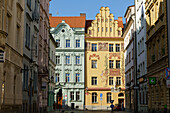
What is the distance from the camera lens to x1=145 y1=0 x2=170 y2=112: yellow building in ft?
89.9

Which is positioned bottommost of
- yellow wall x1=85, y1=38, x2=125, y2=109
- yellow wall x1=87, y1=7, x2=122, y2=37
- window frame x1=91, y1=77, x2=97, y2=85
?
window frame x1=91, y1=77, x2=97, y2=85

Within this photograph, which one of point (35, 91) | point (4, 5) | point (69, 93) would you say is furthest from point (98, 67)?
point (4, 5)

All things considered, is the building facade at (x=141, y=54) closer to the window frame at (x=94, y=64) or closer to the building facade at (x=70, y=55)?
the window frame at (x=94, y=64)

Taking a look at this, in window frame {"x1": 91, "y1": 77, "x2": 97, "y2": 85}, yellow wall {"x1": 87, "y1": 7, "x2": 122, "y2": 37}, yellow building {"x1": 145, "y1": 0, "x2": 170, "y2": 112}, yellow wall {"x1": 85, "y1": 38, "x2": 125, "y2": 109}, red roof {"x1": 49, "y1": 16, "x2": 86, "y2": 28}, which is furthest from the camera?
red roof {"x1": 49, "y1": 16, "x2": 86, "y2": 28}

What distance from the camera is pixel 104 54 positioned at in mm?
67938

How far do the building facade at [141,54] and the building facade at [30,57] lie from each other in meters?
12.5

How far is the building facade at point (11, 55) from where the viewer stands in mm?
17797

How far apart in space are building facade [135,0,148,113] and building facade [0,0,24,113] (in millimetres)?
16805

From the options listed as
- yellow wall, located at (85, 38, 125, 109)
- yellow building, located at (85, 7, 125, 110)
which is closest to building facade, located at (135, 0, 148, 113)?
yellow building, located at (85, 7, 125, 110)

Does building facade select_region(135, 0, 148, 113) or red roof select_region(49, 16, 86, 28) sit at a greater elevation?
red roof select_region(49, 16, 86, 28)

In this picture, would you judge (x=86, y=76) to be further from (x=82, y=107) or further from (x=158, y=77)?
(x=158, y=77)

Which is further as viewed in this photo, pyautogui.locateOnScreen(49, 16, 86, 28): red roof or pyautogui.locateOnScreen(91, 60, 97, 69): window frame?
pyautogui.locateOnScreen(49, 16, 86, 28): red roof

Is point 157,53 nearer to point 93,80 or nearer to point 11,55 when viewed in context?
point 11,55

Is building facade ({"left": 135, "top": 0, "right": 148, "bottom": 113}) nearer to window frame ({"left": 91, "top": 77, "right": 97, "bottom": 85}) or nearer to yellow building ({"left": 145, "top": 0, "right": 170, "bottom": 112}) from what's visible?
yellow building ({"left": 145, "top": 0, "right": 170, "bottom": 112})
